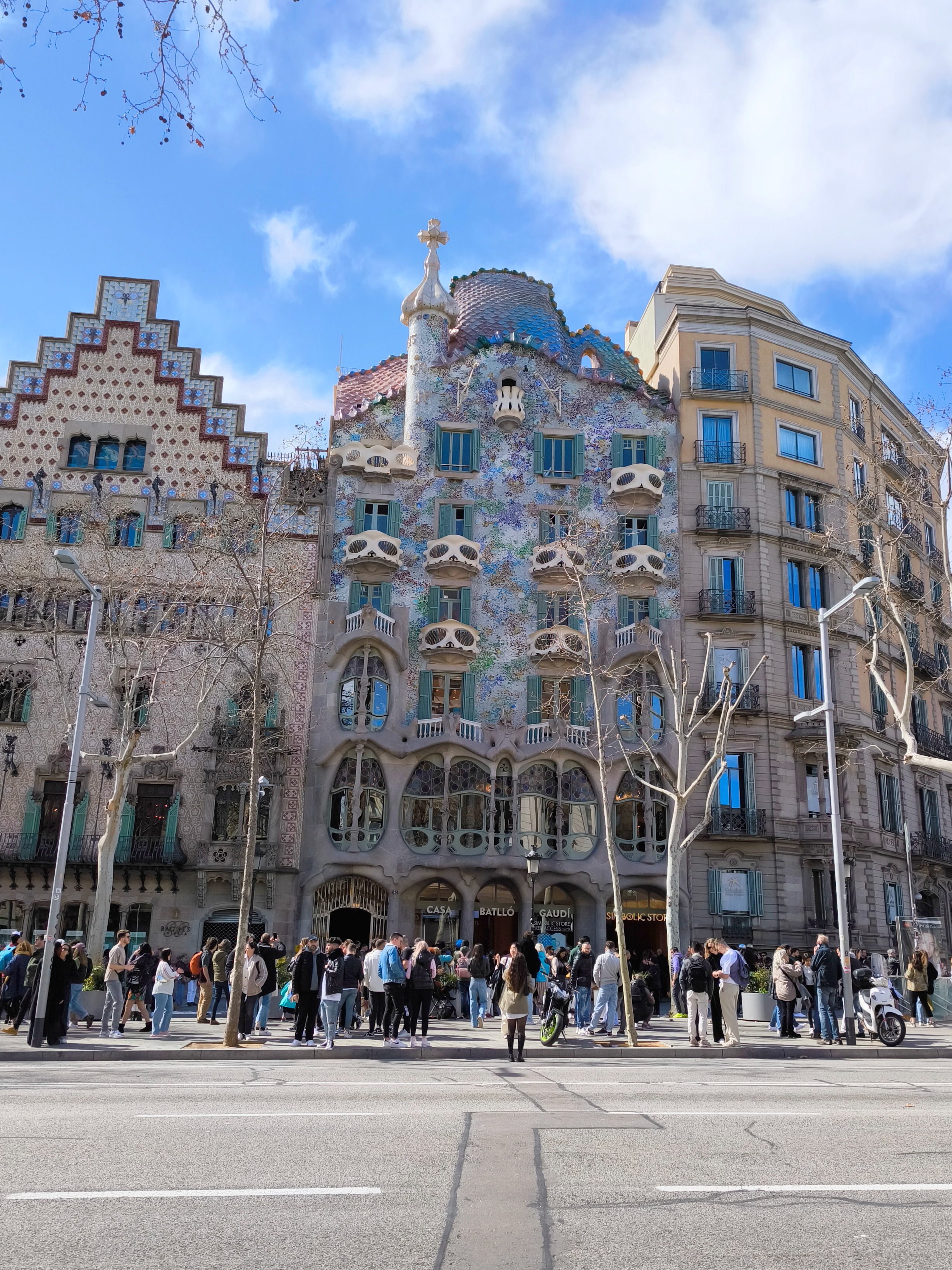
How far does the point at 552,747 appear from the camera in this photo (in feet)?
108

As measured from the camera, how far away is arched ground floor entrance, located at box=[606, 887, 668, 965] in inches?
1309

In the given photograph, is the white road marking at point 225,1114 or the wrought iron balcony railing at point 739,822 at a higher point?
the wrought iron balcony railing at point 739,822

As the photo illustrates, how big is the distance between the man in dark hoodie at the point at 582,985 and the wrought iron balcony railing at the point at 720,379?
→ 2186cm

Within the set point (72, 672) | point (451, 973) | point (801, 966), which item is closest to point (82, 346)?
point (72, 672)

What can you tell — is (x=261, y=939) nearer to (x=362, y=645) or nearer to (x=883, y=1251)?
(x=883, y=1251)

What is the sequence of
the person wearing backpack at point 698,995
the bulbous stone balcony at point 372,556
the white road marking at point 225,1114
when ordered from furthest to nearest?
the bulbous stone balcony at point 372,556
the person wearing backpack at point 698,995
the white road marking at point 225,1114

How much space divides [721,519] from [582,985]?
61.9 feet

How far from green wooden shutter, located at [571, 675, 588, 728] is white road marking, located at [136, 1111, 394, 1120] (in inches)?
956

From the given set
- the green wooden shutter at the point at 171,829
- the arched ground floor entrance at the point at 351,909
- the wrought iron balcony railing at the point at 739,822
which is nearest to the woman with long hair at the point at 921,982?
the wrought iron balcony railing at the point at 739,822

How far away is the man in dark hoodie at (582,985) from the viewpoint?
21719 mm

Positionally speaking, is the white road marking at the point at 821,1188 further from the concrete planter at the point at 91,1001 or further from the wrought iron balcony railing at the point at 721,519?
the wrought iron balcony railing at the point at 721,519

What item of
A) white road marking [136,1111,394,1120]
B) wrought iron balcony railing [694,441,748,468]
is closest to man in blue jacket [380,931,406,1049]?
white road marking [136,1111,394,1120]

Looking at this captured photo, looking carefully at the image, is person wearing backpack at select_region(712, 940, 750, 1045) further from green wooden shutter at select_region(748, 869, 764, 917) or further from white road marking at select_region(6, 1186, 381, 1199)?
green wooden shutter at select_region(748, 869, 764, 917)

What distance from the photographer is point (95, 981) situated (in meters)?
22.7
